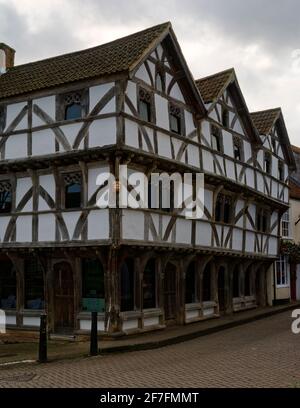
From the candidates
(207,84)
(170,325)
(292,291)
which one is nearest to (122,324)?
(170,325)

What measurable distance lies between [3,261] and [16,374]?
9.09m

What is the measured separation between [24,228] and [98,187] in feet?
11.1

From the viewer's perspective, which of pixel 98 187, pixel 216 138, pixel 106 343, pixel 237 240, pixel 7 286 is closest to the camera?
pixel 106 343

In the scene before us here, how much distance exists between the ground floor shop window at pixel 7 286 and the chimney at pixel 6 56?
28.4 feet

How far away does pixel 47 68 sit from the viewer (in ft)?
64.4

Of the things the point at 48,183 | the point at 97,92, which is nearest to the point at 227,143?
the point at 97,92

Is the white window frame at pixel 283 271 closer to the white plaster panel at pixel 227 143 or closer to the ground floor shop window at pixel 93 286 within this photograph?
the white plaster panel at pixel 227 143

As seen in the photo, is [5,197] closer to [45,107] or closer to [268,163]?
[45,107]

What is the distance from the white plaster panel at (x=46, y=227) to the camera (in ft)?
57.4

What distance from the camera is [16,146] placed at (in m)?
18.4

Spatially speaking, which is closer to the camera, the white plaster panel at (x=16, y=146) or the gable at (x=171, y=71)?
the gable at (x=171, y=71)

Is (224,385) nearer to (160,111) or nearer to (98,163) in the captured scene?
(98,163)

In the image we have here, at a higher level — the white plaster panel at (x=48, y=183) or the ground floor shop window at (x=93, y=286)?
the white plaster panel at (x=48, y=183)

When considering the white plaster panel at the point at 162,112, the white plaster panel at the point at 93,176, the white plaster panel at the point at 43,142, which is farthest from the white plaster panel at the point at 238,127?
the white plaster panel at the point at 43,142
